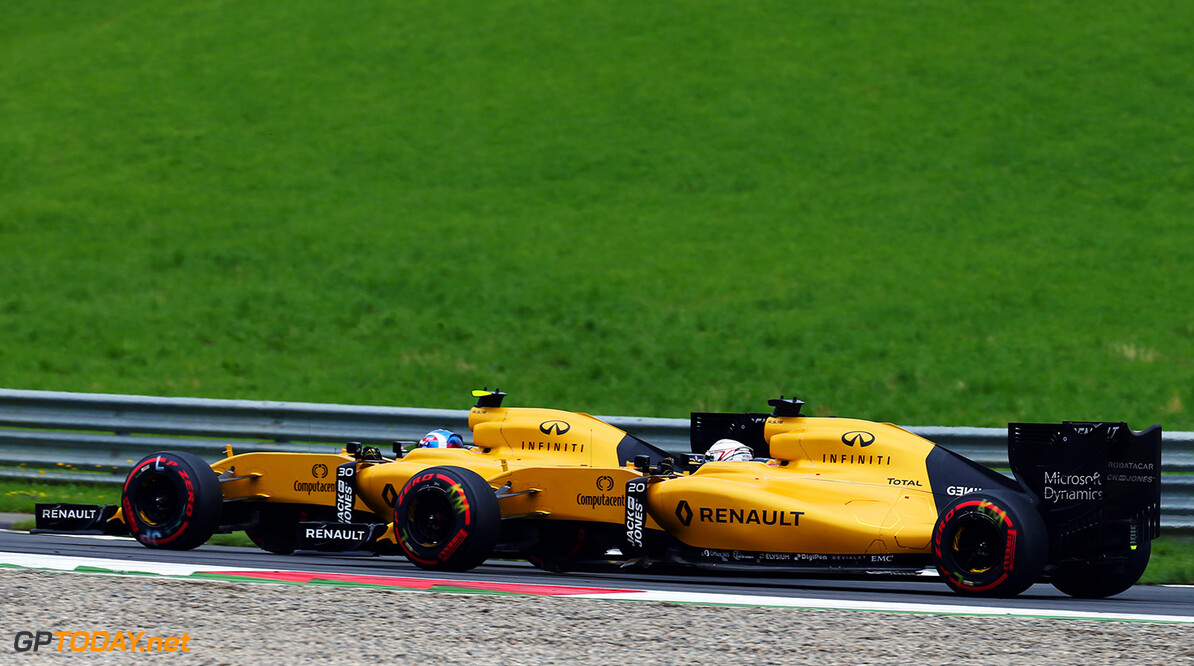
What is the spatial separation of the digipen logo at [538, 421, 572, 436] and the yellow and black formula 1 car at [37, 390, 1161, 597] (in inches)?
0.5

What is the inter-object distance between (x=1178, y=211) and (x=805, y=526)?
14.0 metres

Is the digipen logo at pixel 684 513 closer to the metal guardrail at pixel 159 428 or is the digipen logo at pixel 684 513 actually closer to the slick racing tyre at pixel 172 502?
the metal guardrail at pixel 159 428

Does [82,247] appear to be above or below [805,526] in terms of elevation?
above

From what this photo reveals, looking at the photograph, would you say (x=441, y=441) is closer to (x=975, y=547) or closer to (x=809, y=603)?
(x=809, y=603)

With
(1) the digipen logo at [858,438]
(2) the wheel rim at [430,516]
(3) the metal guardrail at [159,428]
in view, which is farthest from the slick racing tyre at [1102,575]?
(3) the metal guardrail at [159,428]

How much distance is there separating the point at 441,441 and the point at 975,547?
3.72 metres

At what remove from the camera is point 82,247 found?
19.5 meters

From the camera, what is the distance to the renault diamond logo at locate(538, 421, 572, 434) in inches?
349

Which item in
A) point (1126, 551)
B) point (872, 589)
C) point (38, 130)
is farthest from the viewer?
point (38, 130)

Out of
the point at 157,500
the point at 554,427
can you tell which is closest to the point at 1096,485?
the point at 554,427

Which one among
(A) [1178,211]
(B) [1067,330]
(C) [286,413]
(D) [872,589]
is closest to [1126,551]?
(D) [872,589]

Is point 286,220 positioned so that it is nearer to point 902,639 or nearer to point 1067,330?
point 1067,330

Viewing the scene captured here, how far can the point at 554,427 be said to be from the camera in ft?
29.2

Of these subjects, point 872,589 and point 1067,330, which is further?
point 1067,330
